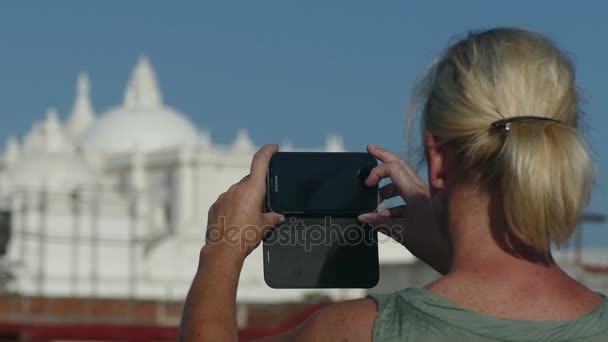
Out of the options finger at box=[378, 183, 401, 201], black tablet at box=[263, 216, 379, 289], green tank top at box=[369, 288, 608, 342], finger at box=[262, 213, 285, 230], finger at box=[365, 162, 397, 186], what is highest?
finger at box=[365, 162, 397, 186]

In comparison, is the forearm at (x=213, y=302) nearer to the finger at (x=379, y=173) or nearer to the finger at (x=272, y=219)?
the finger at (x=272, y=219)

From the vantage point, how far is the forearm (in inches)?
84.0

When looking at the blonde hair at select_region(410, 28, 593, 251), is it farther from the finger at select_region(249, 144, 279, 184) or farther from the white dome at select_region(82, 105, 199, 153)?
the white dome at select_region(82, 105, 199, 153)

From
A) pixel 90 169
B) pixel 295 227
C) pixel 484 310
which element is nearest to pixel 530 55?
pixel 484 310

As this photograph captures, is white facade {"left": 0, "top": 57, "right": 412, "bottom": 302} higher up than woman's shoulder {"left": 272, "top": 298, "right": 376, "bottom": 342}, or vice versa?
woman's shoulder {"left": 272, "top": 298, "right": 376, "bottom": 342}

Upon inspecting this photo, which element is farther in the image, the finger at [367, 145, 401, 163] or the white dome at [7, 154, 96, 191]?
the white dome at [7, 154, 96, 191]

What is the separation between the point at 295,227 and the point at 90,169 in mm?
77020

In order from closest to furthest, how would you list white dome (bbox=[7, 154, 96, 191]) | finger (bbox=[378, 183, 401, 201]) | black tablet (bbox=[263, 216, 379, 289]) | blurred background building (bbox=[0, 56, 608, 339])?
black tablet (bbox=[263, 216, 379, 289]), finger (bbox=[378, 183, 401, 201]), blurred background building (bbox=[0, 56, 608, 339]), white dome (bbox=[7, 154, 96, 191])

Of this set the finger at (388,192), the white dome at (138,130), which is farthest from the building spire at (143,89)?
the finger at (388,192)

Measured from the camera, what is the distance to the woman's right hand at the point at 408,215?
2.46m

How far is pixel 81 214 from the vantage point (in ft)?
224

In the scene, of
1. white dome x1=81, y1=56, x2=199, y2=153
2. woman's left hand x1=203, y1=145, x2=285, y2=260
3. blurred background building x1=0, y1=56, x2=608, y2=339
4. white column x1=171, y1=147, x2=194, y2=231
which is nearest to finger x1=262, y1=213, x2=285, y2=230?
woman's left hand x1=203, y1=145, x2=285, y2=260

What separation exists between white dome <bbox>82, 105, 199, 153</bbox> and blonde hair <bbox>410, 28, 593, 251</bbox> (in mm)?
86459

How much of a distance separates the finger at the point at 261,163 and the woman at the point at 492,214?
17 centimetres
